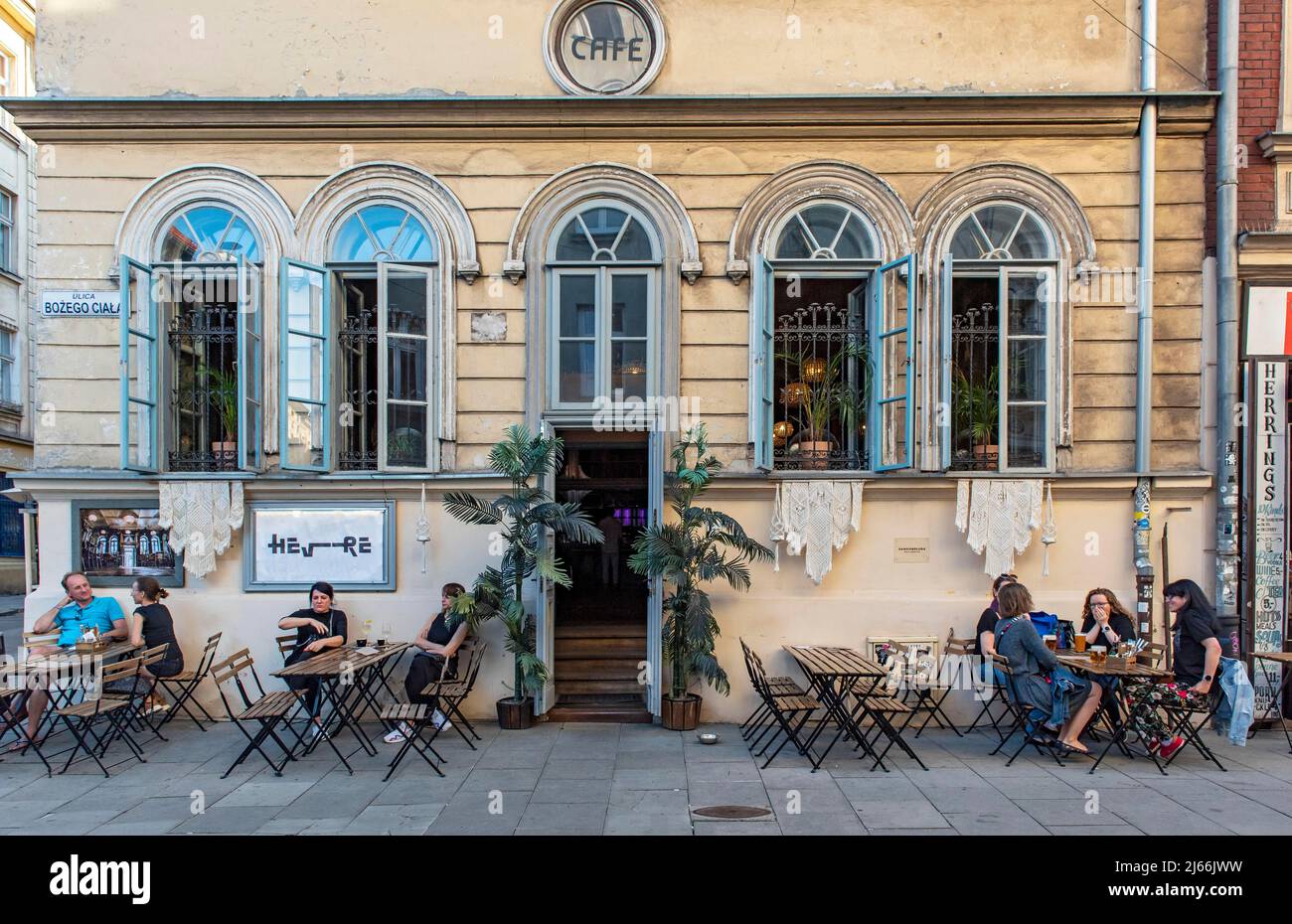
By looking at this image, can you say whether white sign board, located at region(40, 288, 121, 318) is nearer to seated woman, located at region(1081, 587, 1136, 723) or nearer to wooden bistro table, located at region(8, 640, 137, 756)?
wooden bistro table, located at region(8, 640, 137, 756)

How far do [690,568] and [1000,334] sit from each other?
4118 mm

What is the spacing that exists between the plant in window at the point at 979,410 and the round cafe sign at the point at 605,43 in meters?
4.71

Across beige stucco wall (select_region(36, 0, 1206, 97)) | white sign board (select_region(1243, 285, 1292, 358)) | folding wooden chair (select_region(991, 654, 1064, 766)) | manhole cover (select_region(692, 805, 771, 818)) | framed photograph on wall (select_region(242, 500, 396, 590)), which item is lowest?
manhole cover (select_region(692, 805, 771, 818))

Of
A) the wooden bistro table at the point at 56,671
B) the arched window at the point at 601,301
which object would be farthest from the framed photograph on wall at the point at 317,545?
the arched window at the point at 601,301

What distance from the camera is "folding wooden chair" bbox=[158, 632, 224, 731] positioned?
8805 mm

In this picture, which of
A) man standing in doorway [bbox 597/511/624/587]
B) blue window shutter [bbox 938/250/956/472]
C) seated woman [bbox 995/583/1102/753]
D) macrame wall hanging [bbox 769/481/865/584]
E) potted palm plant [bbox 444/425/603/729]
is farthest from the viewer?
man standing in doorway [bbox 597/511/624/587]

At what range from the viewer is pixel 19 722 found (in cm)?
805

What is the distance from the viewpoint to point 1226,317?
9.01 metres

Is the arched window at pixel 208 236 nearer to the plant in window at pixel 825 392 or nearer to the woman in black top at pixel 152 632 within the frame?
the woman in black top at pixel 152 632

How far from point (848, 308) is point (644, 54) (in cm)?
344

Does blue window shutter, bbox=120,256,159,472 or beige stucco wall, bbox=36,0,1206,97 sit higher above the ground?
beige stucco wall, bbox=36,0,1206,97

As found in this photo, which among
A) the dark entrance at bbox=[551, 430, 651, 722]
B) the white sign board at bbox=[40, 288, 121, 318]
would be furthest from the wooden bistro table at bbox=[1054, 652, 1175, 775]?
the white sign board at bbox=[40, 288, 121, 318]

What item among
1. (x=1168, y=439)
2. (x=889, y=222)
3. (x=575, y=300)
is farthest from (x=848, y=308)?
(x=1168, y=439)

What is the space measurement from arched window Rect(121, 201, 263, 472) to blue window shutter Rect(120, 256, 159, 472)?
1 cm
